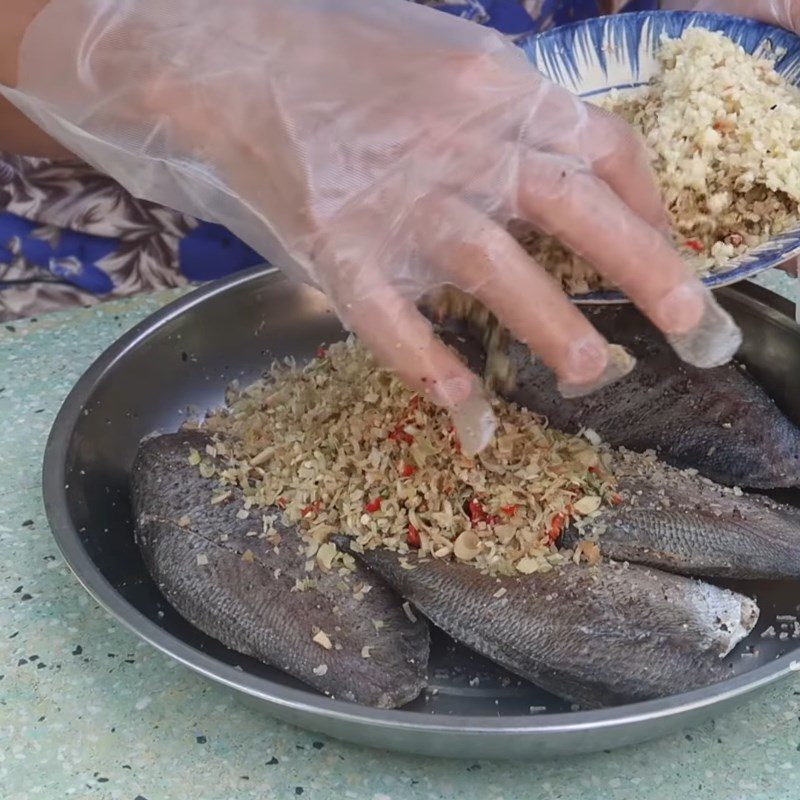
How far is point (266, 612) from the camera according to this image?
3.23 ft

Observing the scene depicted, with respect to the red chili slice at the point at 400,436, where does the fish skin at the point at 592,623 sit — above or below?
below

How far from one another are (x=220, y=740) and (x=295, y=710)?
15 cm

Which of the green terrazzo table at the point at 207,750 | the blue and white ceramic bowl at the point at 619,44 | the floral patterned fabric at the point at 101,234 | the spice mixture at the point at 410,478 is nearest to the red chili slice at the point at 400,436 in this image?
the spice mixture at the point at 410,478

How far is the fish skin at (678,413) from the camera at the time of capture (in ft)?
3.75

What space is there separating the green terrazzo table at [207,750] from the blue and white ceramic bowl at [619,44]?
0.69 metres

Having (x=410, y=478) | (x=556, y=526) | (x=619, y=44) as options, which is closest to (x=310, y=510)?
(x=410, y=478)

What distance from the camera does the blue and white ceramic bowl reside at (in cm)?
116

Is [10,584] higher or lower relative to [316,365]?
lower

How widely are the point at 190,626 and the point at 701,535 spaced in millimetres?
527

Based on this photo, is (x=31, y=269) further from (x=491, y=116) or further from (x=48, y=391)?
(x=491, y=116)

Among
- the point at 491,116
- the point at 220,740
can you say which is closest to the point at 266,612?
the point at 220,740

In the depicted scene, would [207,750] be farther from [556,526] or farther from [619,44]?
[619,44]

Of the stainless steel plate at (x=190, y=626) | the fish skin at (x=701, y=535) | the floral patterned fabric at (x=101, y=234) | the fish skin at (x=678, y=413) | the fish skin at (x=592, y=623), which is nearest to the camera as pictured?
the stainless steel plate at (x=190, y=626)

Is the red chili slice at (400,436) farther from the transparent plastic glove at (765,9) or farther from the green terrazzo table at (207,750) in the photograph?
the transparent plastic glove at (765,9)
